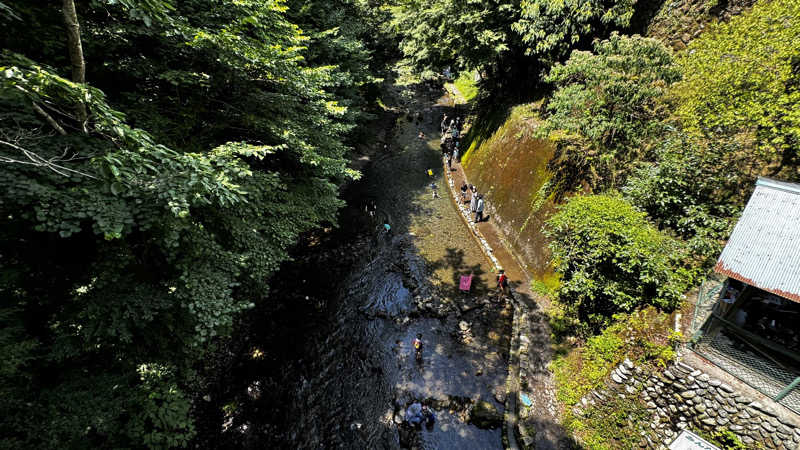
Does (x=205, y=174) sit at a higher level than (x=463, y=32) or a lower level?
lower

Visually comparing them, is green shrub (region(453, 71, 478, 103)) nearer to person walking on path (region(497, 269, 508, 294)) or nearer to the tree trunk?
person walking on path (region(497, 269, 508, 294))

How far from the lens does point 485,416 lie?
923cm

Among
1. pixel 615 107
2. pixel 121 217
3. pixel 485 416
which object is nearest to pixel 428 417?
pixel 485 416

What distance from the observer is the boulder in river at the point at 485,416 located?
9164 mm

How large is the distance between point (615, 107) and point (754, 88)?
3586mm

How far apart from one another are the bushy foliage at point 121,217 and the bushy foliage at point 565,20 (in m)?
14.4

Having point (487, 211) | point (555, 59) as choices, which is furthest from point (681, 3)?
point (487, 211)

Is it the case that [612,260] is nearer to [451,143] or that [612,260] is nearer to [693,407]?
[693,407]

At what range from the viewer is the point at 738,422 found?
20.5ft

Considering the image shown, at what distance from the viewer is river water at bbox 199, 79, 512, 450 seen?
9305 millimetres

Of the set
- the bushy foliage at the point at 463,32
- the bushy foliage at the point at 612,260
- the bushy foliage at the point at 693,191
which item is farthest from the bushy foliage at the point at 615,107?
the bushy foliage at the point at 463,32

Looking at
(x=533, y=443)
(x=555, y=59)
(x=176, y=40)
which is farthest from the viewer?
(x=555, y=59)

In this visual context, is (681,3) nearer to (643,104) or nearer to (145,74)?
(643,104)

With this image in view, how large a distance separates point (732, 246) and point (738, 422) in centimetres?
394
